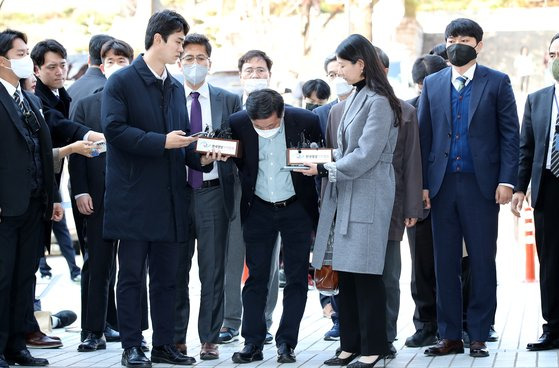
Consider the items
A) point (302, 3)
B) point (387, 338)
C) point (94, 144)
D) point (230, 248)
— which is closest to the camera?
point (387, 338)

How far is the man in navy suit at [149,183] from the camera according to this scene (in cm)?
743

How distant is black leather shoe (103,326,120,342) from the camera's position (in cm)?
895

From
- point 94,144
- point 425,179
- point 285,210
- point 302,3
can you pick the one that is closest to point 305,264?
point 285,210

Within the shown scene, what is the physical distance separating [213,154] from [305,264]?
104 centimetres

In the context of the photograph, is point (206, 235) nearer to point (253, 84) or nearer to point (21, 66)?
point (253, 84)

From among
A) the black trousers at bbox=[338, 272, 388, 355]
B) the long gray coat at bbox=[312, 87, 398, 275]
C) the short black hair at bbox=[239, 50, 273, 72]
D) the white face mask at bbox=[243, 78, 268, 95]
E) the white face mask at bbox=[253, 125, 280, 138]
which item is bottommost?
the black trousers at bbox=[338, 272, 388, 355]

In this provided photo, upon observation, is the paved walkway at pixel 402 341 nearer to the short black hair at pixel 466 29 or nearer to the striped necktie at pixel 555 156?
the striped necktie at pixel 555 156

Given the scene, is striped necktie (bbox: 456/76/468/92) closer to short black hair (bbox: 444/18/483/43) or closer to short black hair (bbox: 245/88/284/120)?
short black hair (bbox: 444/18/483/43)

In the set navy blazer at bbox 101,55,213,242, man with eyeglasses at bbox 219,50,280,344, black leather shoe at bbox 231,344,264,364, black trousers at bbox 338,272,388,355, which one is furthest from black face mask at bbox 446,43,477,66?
black leather shoe at bbox 231,344,264,364

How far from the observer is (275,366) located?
7.55 meters

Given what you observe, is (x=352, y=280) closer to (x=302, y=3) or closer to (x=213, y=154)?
(x=213, y=154)

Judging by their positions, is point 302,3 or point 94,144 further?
point 302,3

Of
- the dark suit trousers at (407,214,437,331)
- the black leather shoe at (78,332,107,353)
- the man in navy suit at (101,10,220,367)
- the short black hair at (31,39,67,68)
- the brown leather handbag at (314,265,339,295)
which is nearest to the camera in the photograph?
the man in navy suit at (101,10,220,367)

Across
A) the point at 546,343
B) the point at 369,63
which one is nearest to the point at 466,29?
the point at 369,63
